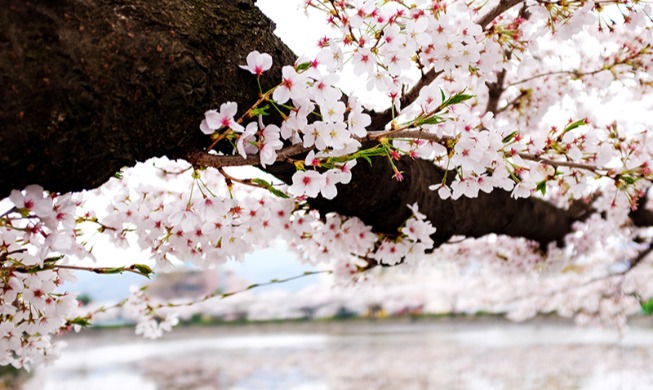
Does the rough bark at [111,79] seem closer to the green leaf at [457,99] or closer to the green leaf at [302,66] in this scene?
the green leaf at [302,66]

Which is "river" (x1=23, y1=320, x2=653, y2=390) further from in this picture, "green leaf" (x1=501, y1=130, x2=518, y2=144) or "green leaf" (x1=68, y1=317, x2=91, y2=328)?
"green leaf" (x1=68, y1=317, x2=91, y2=328)

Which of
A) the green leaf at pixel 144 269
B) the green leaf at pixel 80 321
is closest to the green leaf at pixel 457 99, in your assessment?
the green leaf at pixel 144 269

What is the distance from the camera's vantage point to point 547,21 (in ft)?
4.73

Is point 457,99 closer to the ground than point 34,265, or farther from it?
farther from it

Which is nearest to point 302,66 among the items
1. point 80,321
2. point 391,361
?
point 80,321

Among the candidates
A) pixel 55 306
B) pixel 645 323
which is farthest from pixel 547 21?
pixel 645 323

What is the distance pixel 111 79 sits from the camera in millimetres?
839

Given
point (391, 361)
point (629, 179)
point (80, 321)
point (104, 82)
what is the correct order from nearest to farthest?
point (104, 82) → point (629, 179) → point (80, 321) → point (391, 361)

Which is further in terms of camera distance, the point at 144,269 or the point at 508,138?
the point at 508,138

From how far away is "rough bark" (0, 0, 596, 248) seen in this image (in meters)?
0.76

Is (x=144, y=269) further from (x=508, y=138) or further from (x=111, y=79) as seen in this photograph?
(x=508, y=138)

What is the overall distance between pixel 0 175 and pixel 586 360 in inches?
477

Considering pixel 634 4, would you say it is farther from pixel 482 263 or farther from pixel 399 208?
pixel 482 263

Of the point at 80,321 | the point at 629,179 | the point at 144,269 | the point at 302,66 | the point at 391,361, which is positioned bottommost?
the point at 391,361
